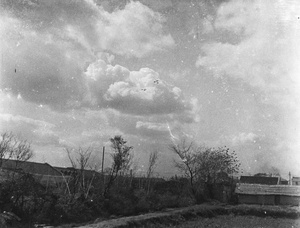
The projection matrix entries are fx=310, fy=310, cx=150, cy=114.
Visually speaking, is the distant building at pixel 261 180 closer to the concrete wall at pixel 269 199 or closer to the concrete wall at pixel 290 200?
the concrete wall at pixel 269 199

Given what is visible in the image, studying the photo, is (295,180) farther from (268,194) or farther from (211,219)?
(211,219)

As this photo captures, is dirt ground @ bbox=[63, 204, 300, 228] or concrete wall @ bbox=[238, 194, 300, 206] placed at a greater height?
concrete wall @ bbox=[238, 194, 300, 206]

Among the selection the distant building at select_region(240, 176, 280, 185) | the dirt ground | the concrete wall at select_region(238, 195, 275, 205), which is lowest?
the dirt ground

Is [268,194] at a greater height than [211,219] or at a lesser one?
greater

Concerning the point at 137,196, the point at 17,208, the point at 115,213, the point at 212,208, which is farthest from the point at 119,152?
the point at 17,208

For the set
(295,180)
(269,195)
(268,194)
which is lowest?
(269,195)

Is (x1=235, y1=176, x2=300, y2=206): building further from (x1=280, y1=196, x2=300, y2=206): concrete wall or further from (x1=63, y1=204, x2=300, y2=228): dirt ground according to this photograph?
(x1=63, y1=204, x2=300, y2=228): dirt ground

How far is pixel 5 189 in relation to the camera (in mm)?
15172

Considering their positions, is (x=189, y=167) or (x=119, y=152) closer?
(x=119, y=152)

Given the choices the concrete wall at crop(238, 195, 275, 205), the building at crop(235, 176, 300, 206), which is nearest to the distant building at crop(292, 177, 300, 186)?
the building at crop(235, 176, 300, 206)

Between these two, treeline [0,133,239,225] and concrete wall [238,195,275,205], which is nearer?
treeline [0,133,239,225]

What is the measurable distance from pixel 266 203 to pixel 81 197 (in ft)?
76.3

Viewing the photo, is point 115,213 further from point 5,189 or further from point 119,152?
point 5,189

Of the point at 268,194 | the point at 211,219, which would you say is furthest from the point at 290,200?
the point at 211,219
